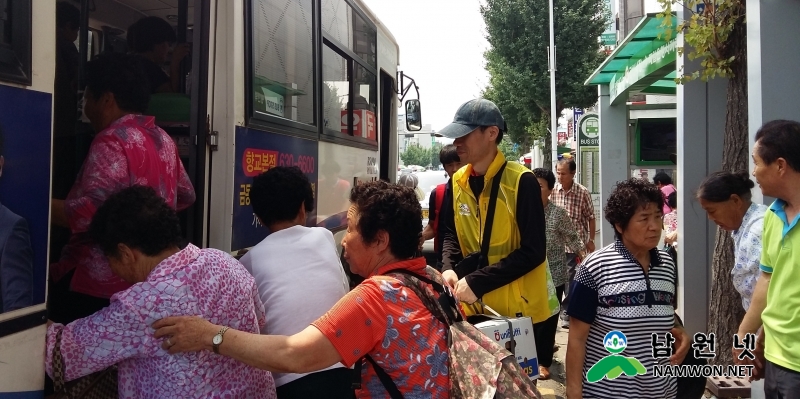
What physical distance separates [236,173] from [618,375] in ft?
6.50

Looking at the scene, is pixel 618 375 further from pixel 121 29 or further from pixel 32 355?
pixel 121 29

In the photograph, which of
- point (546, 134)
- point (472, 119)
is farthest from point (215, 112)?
point (546, 134)

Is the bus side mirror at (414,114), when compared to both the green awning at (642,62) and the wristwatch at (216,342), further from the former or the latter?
the wristwatch at (216,342)

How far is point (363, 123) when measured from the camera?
6062 millimetres

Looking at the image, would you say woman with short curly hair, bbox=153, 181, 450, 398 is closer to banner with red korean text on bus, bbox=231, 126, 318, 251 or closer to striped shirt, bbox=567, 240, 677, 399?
striped shirt, bbox=567, 240, 677, 399

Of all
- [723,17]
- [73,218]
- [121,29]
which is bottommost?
[73,218]

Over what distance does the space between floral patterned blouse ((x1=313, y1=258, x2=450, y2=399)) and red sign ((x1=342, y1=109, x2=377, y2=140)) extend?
3.45 metres

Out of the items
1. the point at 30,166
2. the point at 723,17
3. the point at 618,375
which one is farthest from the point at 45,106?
the point at 723,17

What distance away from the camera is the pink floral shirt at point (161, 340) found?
2010 mm

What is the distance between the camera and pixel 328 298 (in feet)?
8.77

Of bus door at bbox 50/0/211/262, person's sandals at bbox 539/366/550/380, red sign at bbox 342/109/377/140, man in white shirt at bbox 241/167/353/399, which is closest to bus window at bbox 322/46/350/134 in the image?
red sign at bbox 342/109/377/140

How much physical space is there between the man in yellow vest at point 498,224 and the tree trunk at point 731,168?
9.16ft

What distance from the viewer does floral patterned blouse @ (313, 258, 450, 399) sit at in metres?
1.95

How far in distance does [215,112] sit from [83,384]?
57.9 inches
